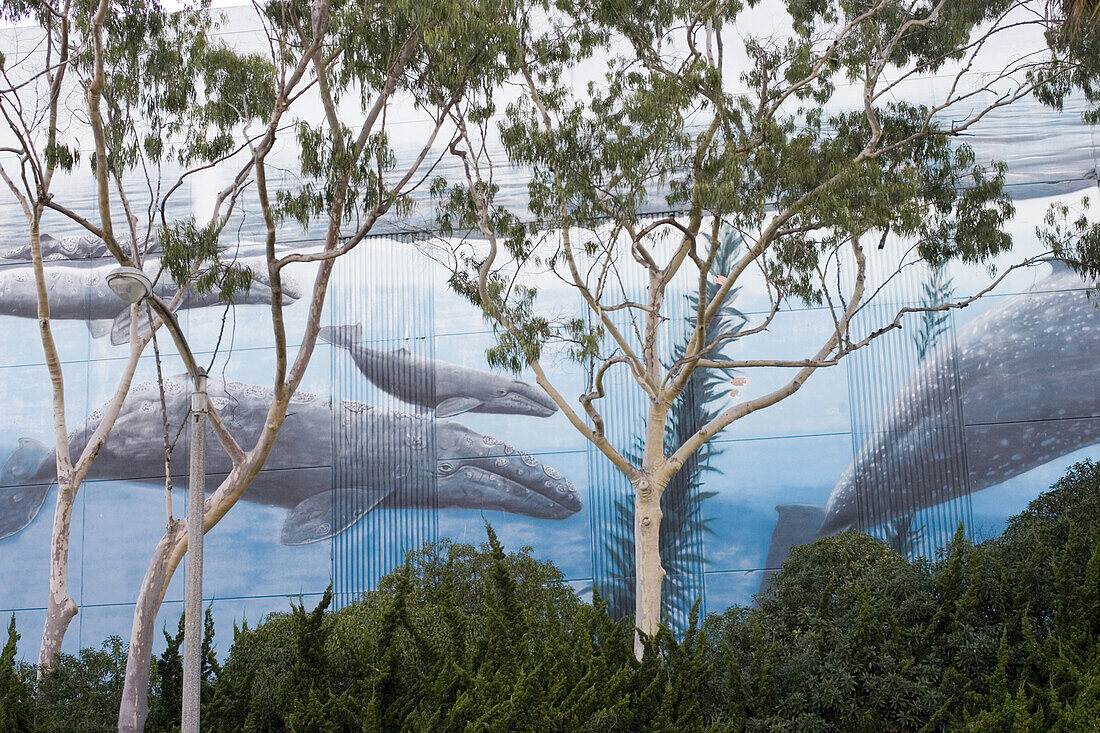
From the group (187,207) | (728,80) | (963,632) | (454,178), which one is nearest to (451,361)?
(454,178)

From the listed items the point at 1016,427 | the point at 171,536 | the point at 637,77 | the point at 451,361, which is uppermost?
the point at 637,77

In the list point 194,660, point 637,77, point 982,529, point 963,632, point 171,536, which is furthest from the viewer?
point 982,529

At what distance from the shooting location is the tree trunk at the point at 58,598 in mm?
10891

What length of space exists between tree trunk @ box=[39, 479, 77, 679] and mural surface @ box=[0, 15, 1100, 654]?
4812 millimetres

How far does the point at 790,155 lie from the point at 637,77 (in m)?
2.13

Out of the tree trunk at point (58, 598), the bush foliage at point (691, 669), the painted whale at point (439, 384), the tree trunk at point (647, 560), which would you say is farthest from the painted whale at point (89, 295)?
the tree trunk at point (647, 560)

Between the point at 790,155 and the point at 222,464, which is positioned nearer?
the point at 790,155

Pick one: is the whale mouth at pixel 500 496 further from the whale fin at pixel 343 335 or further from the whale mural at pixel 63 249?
the whale mural at pixel 63 249

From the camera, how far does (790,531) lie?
641 inches

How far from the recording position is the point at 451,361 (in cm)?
1748

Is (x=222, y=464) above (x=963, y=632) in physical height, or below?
above

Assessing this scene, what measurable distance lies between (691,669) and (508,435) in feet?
26.5

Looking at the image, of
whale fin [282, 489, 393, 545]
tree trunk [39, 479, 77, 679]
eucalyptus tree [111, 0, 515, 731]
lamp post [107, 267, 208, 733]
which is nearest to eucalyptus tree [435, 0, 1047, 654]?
eucalyptus tree [111, 0, 515, 731]

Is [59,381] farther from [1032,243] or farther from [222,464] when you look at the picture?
[1032,243]
